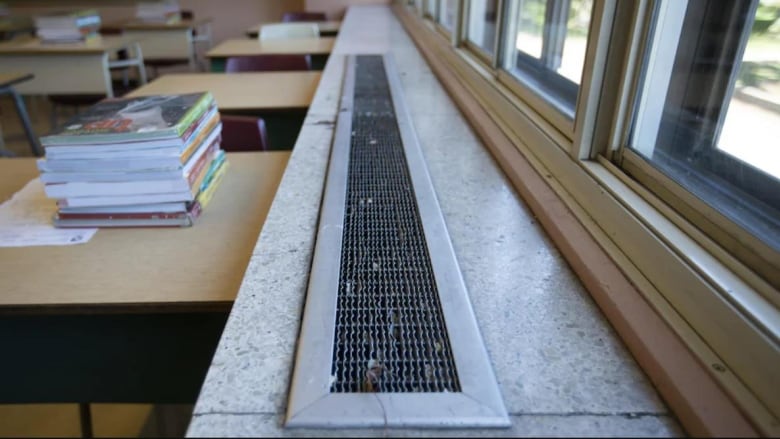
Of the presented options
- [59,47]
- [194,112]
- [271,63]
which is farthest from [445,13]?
[59,47]

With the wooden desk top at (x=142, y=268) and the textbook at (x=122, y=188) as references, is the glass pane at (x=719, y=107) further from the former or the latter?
the textbook at (x=122, y=188)

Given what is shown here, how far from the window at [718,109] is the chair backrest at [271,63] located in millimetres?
2420

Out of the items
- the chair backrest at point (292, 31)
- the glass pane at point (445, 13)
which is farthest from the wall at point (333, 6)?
the glass pane at point (445, 13)

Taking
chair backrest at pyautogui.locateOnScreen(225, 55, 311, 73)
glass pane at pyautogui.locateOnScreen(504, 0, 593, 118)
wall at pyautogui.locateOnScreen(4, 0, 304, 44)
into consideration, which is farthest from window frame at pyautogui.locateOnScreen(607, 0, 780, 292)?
wall at pyautogui.locateOnScreen(4, 0, 304, 44)

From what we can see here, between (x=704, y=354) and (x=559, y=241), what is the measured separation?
1.01 ft

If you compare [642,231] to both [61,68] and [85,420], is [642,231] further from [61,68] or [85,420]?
[61,68]

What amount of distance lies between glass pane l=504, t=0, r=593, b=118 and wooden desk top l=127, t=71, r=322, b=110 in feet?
2.98

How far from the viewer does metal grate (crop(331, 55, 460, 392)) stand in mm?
569

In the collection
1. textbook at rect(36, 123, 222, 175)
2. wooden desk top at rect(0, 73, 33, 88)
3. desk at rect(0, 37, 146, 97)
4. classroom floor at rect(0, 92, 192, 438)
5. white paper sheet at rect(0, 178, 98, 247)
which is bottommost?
classroom floor at rect(0, 92, 192, 438)

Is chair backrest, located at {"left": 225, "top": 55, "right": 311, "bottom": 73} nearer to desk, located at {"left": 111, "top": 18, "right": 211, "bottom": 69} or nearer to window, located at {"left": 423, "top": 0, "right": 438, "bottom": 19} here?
window, located at {"left": 423, "top": 0, "right": 438, "bottom": 19}

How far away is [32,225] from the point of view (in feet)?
3.63

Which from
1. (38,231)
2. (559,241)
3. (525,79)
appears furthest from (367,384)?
(525,79)

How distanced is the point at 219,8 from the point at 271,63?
4.55 meters

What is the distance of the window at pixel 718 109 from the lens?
62cm
